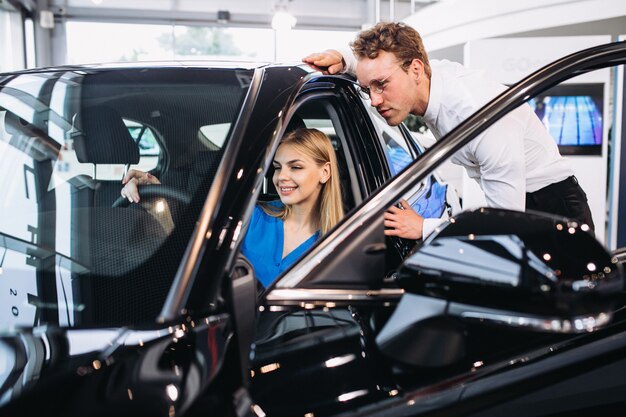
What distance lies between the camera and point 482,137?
4.92 ft

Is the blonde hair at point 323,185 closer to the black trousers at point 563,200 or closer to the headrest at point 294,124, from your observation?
the headrest at point 294,124

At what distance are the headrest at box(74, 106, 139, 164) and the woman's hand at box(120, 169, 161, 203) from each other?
42 mm

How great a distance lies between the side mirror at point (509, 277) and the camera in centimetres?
79

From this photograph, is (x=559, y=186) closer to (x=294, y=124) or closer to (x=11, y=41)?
Answer: (x=294, y=124)

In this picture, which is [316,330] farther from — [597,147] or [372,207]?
[597,147]

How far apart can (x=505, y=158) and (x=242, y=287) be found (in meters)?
0.89

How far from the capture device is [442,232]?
86cm

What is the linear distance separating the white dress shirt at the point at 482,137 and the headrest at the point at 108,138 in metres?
0.77

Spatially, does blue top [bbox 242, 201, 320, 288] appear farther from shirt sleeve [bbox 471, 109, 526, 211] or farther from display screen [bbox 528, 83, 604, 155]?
display screen [bbox 528, 83, 604, 155]

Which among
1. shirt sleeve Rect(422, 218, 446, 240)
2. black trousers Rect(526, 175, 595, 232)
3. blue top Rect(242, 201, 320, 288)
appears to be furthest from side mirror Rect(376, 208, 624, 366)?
black trousers Rect(526, 175, 595, 232)

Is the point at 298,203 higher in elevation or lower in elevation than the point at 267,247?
higher

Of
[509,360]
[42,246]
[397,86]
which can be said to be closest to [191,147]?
[42,246]

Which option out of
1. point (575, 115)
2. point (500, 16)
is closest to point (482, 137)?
point (575, 115)

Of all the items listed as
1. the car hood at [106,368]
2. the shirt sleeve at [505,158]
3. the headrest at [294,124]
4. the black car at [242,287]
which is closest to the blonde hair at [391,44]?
the headrest at [294,124]
